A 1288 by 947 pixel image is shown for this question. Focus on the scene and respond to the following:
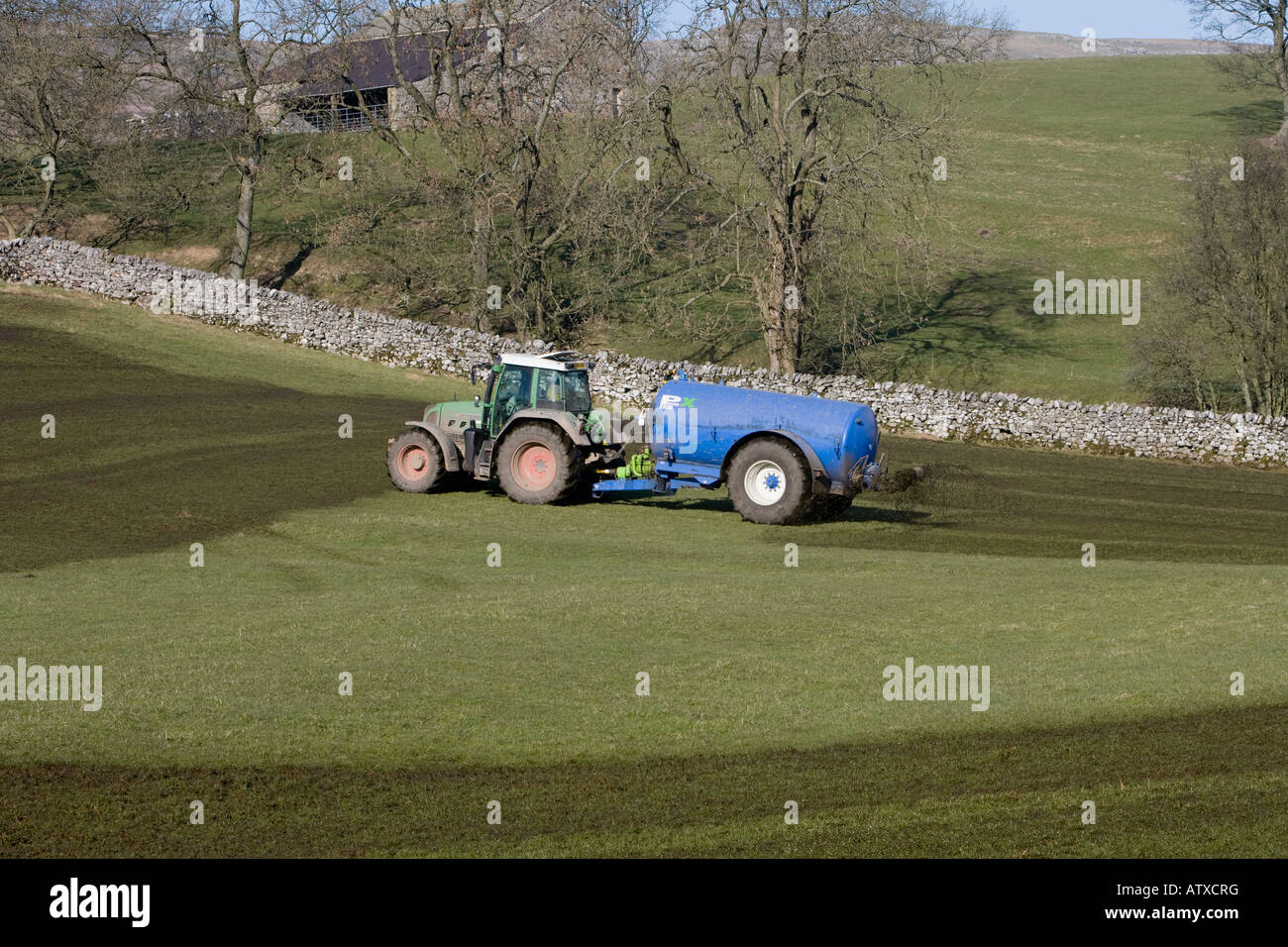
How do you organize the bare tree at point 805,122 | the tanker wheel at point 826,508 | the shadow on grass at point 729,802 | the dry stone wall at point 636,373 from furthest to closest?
the bare tree at point 805,122, the dry stone wall at point 636,373, the tanker wheel at point 826,508, the shadow on grass at point 729,802

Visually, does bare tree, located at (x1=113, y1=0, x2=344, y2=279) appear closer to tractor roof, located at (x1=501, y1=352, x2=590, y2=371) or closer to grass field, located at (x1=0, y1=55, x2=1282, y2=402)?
grass field, located at (x1=0, y1=55, x2=1282, y2=402)

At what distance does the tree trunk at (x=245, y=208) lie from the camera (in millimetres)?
53375

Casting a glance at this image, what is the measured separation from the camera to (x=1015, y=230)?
60250 millimetres

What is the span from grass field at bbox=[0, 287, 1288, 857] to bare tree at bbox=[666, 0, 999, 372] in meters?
17.0

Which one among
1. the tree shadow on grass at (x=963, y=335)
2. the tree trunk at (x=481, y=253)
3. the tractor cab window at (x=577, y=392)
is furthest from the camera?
the tree trunk at (x=481, y=253)

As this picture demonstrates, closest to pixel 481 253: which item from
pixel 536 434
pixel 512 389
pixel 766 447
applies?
pixel 512 389

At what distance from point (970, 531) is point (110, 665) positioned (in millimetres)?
15027

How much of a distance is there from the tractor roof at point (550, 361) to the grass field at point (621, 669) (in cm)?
273

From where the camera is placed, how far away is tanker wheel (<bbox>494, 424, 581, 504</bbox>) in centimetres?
2386

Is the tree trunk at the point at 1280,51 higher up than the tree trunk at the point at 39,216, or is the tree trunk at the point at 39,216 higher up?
the tree trunk at the point at 1280,51

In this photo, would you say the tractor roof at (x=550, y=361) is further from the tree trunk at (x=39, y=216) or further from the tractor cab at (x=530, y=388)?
the tree trunk at (x=39, y=216)

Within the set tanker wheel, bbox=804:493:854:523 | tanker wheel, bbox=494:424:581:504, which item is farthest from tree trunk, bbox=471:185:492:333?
tanker wheel, bbox=804:493:854:523

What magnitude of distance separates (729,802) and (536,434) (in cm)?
1450

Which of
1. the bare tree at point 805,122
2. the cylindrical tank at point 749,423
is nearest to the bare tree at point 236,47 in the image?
the bare tree at point 805,122
